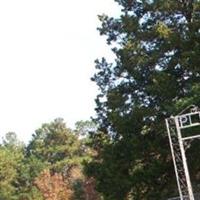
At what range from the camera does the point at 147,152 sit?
31.7 metres

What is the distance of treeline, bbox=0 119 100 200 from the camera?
241 feet

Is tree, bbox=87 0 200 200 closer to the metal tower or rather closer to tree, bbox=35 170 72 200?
the metal tower

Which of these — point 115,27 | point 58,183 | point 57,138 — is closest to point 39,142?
point 57,138

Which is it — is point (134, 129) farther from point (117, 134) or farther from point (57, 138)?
point (57, 138)

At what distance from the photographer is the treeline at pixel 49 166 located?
241 ft

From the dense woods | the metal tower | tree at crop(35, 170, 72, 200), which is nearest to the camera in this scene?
the metal tower

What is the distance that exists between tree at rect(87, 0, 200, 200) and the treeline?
1361 inches

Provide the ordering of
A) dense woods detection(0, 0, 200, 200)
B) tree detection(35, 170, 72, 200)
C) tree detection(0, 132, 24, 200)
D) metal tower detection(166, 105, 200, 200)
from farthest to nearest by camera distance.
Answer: tree detection(0, 132, 24, 200), tree detection(35, 170, 72, 200), dense woods detection(0, 0, 200, 200), metal tower detection(166, 105, 200, 200)

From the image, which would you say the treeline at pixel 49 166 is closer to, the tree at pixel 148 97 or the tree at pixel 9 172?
the tree at pixel 9 172

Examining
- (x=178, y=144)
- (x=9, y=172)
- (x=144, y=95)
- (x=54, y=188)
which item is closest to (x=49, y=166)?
(x=9, y=172)

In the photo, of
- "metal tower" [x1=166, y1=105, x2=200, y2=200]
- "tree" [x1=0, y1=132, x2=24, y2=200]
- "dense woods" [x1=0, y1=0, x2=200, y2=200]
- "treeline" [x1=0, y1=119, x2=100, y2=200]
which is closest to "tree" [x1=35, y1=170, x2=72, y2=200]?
"treeline" [x1=0, y1=119, x2=100, y2=200]

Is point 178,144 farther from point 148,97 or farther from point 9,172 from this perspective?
point 9,172

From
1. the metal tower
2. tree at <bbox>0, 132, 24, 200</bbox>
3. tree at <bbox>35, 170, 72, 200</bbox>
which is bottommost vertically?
the metal tower

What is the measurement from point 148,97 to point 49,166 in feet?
192
